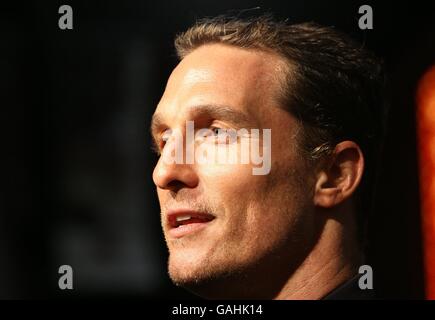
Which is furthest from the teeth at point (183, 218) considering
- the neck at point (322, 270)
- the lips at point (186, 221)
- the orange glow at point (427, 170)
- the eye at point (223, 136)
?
the orange glow at point (427, 170)

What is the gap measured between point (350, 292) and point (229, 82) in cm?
75

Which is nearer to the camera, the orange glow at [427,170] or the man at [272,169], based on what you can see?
the man at [272,169]

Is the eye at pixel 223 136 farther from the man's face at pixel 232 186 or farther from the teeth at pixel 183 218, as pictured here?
the teeth at pixel 183 218

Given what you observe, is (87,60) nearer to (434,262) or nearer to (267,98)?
(267,98)

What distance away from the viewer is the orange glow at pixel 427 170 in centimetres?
275

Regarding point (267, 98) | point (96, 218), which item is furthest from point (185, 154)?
point (96, 218)

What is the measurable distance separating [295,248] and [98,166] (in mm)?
1274

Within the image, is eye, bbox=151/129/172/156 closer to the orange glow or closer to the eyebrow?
the eyebrow

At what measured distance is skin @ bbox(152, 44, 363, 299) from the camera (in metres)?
2.04

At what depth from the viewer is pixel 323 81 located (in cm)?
216

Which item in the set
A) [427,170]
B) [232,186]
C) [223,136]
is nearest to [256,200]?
[232,186]

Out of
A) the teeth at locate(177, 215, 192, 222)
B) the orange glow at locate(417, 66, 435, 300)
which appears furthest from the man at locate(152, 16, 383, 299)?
the orange glow at locate(417, 66, 435, 300)

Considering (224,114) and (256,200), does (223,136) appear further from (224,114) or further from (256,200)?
(256,200)

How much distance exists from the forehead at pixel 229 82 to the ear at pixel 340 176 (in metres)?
Answer: 0.27
